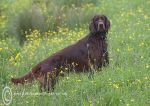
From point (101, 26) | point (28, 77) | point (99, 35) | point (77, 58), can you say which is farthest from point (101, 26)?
point (28, 77)

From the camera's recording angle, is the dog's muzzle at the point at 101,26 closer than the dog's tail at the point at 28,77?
No

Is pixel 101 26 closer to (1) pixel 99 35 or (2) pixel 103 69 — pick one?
(1) pixel 99 35

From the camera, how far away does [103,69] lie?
7.20 metres

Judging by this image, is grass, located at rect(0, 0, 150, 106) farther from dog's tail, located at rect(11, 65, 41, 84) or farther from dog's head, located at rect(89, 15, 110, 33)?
dog's head, located at rect(89, 15, 110, 33)

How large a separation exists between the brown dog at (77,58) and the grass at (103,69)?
0.41 feet

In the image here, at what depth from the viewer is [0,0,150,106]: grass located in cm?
600

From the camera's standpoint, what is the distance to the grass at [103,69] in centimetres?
600

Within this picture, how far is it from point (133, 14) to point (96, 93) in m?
5.52

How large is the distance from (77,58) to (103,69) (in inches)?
17.2

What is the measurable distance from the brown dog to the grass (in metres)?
0.12

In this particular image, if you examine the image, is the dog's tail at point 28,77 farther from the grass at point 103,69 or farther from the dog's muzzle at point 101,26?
the dog's muzzle at point 101,26

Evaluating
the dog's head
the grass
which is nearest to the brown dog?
the dog's head

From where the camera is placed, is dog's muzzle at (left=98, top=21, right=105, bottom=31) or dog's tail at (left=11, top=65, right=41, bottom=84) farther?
dog's muzzle at (left=98, top=21, right=105, bottom=31)

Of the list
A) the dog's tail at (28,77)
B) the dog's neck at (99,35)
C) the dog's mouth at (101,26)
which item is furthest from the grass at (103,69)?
the dog's mouth at (101,26)
